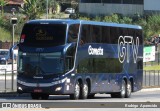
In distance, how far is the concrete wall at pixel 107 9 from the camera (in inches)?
4331

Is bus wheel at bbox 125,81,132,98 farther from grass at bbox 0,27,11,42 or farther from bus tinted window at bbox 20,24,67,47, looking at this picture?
grass at bbox 0,27,11,42

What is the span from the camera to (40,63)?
3347 centimetres

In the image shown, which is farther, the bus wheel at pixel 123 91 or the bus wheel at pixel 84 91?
the bus wheel at pixel 123 91

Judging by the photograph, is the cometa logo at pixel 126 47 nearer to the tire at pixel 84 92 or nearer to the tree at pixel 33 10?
the tire at pixel 84 92

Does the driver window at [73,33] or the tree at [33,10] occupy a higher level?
the driver window at [73,33]

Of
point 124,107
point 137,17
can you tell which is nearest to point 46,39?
point 124,107

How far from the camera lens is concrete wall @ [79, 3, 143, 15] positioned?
11000 cm

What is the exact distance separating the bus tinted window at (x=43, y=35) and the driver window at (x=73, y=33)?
13.3 inches

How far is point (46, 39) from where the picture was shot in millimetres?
33594

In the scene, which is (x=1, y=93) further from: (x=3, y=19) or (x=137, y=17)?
(x=137, y=17)

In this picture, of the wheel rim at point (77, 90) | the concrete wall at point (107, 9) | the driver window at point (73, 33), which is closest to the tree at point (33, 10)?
the concrete wall at point (107, 9)

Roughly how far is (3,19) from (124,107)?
7109 cm

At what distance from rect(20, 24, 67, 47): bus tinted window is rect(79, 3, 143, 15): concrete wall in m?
76.2

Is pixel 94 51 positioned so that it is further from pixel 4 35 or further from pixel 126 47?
pixel 4 35
